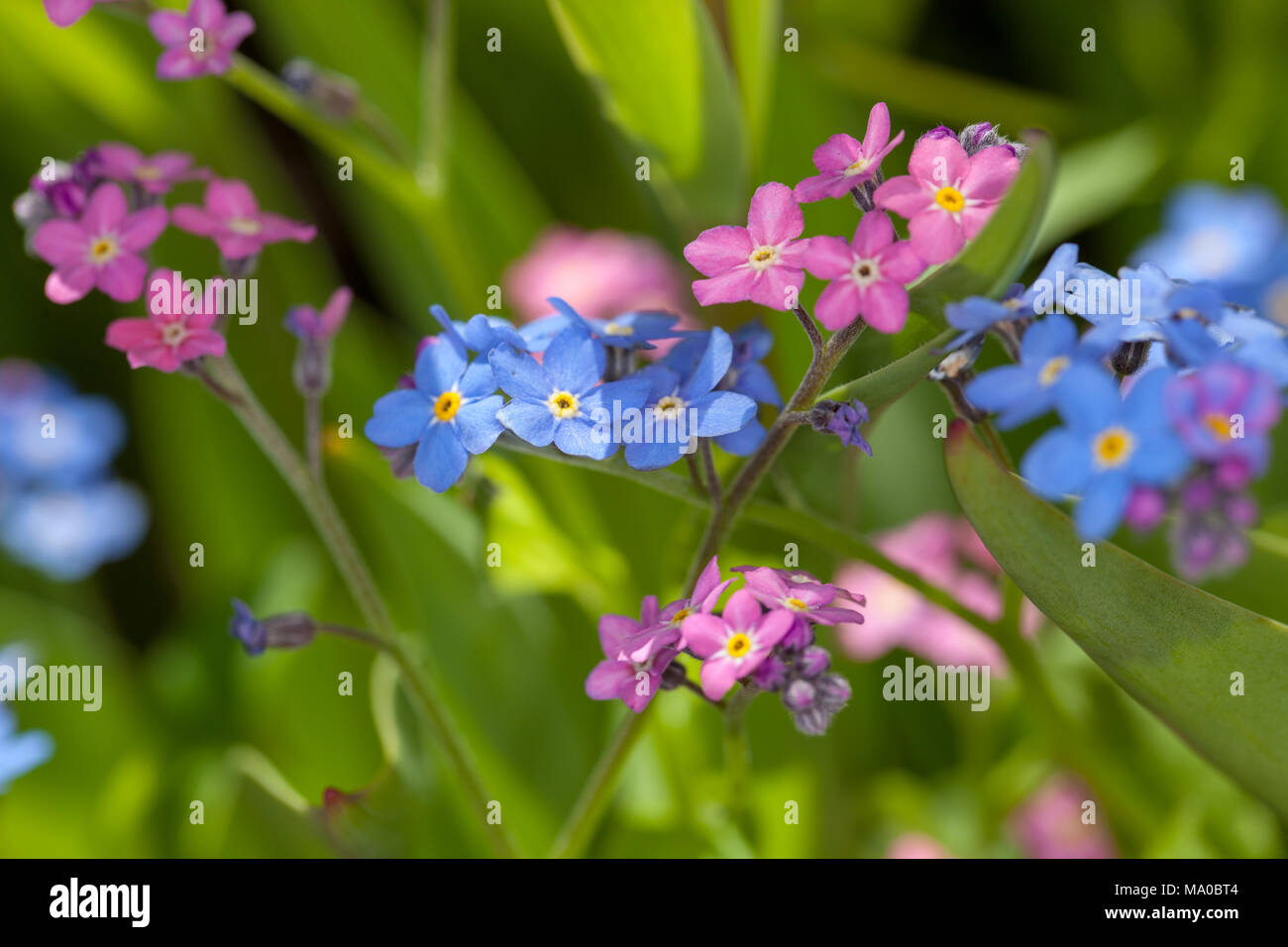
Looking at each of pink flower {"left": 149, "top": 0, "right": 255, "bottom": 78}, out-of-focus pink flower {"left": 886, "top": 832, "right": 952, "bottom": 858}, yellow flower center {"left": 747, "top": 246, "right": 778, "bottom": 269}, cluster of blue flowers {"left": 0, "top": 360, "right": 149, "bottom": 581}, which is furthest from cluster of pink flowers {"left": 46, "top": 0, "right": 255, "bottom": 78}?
out-of-focus pink flower {"left": 886, "top": 832, "right": 952, "bottom": 858}

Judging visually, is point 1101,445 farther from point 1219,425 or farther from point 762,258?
point 762,258

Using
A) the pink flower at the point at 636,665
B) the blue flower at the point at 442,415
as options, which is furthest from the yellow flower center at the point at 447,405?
the pink flower at the point at 636,665

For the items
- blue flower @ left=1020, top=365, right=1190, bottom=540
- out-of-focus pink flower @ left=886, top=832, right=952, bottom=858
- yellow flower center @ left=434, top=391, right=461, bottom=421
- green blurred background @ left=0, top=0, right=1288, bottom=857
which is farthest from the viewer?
out-of-focus pink flower @ left=886, top=832, right=952, bottom=858

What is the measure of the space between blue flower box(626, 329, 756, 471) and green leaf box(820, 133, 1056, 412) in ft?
0.15

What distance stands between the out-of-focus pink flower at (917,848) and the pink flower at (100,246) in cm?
72

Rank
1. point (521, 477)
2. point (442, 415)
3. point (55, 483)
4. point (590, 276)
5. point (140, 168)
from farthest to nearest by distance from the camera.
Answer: point (590, 276)
point (55, 483)
point (521, 477)
point (140, 168)
point (442, 415)

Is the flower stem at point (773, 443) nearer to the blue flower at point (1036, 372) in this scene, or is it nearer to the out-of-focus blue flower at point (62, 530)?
the blue flower at point (1036, 372)

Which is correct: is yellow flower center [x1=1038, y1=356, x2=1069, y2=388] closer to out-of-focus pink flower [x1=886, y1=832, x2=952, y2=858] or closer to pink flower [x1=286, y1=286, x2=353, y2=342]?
pink flower [x1=286, y1=286, x2=353, y2=342]

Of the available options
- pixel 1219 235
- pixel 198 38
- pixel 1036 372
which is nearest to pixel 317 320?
pixel 198 38

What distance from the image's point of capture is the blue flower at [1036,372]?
415mm

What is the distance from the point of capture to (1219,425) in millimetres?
422

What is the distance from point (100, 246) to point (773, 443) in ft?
1.23

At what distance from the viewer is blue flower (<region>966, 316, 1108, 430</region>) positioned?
42 cm
